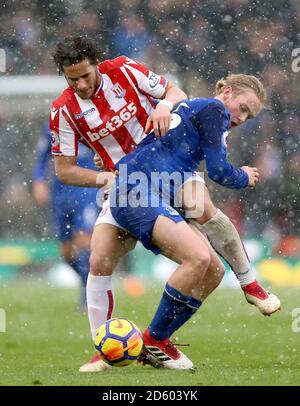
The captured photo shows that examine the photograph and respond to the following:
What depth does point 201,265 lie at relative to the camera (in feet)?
17.9

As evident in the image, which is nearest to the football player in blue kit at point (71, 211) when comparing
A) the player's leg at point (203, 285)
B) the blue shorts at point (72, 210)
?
the blue shorts at point (72, 210)

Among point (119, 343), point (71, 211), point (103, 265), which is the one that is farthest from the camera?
point (71, 211)

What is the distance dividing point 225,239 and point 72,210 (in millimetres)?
2969

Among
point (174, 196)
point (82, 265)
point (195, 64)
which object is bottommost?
point (82, 265)

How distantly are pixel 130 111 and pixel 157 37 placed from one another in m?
7.08

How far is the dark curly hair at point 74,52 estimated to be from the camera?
563 centimetres

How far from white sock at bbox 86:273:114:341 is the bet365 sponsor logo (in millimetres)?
739

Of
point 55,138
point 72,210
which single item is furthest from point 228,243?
point 72,210

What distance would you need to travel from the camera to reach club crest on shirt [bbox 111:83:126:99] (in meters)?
5.89

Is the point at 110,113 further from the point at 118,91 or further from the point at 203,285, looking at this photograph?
the point at 203,285

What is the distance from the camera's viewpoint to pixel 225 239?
606cm

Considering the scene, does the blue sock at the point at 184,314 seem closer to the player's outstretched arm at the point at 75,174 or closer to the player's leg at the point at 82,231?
the player's outstretched arm at the point at 75,174

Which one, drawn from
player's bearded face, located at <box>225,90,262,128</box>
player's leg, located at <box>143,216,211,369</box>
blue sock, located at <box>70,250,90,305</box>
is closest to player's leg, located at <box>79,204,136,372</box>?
player's leg, located at <box>143,216,211,369</box>

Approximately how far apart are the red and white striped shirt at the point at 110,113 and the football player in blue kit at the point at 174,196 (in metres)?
0.14
